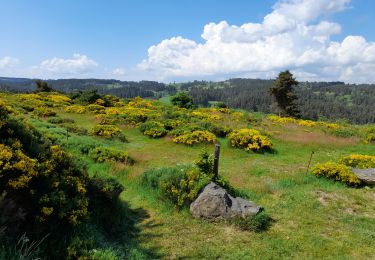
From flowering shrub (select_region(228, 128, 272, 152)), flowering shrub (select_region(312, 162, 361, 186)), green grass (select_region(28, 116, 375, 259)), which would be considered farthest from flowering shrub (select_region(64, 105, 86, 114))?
flowering shrub (select_region(312, 162, 361, 186))

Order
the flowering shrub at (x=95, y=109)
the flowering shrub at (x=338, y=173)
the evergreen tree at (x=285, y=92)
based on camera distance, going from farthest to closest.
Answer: the evergreen tree at (x=285, y=92), the flowering shrub at (x=95, y=109), the flowering shrub at (x=338, y=173)

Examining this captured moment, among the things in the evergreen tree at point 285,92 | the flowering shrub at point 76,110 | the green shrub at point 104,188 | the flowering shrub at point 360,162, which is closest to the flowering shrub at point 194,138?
the flowering shrub at point 360,162

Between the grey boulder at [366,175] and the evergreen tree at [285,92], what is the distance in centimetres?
4129

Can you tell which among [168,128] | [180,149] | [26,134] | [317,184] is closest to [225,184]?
[317,184]

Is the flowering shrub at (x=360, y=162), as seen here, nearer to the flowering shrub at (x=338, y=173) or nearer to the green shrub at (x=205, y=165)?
the flowering shrub at (x=338, y=173)

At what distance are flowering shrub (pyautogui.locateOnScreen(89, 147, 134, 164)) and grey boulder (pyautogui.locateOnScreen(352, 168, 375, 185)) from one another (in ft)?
38.2

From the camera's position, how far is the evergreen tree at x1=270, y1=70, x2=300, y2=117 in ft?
186

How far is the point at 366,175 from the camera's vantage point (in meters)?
16.8

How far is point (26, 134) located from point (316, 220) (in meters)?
9.85

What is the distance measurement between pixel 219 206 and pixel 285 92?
1943 inches

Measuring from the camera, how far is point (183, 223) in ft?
38.3

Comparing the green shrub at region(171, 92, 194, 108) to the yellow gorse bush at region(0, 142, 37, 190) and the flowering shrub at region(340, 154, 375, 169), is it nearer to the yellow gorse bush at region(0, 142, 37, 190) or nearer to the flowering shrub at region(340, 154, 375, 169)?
the flowering shrub at region(340, 154, 375, 169)

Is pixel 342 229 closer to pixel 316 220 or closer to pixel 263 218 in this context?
pixel 316 220

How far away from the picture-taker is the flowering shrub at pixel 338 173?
16516mm
